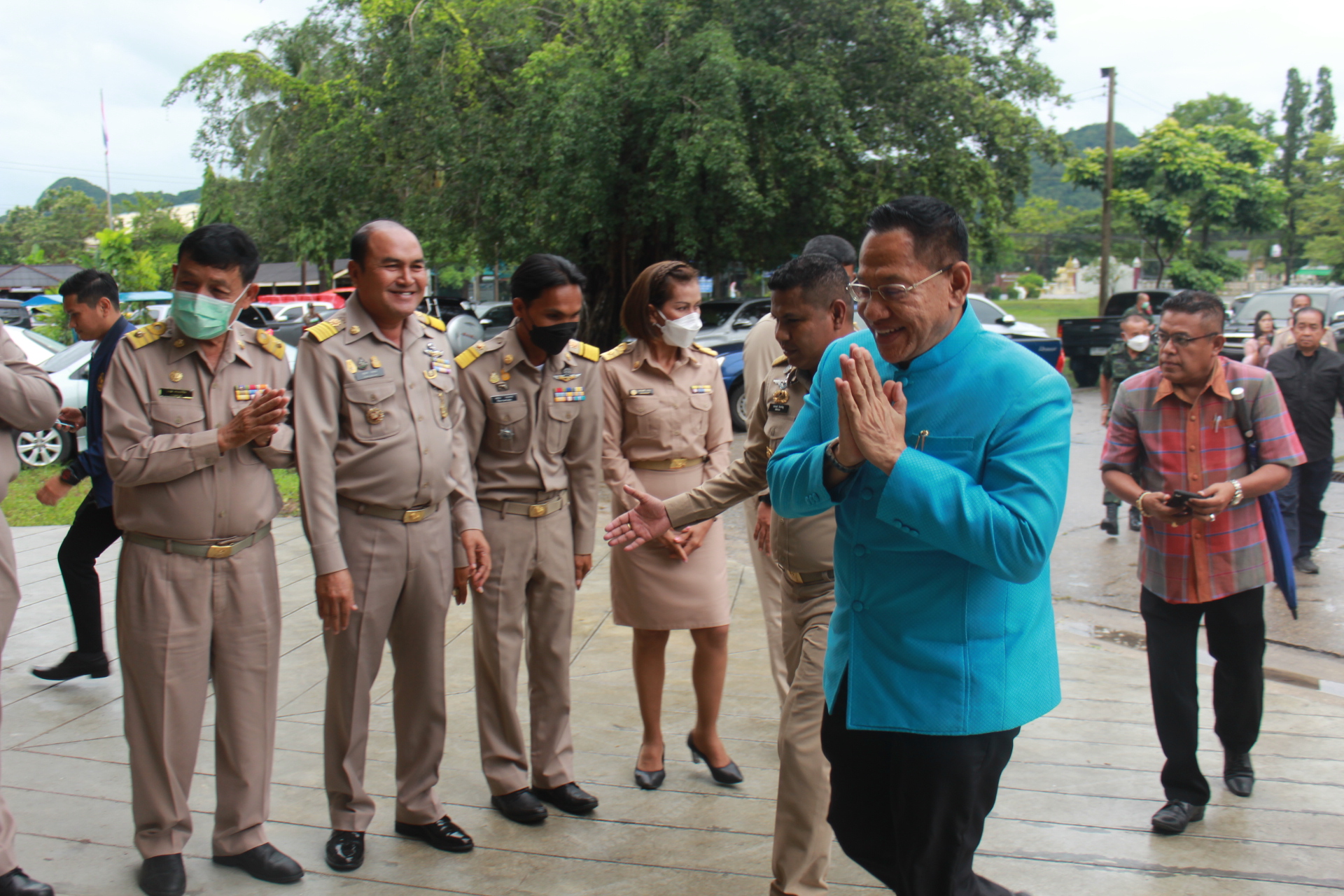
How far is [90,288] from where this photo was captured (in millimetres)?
4840

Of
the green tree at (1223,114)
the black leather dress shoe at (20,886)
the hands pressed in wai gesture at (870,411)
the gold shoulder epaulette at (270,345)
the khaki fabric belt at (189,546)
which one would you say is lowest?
the black leather dress shoe at (20,886)

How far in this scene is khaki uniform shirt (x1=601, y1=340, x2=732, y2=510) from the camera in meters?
4.09

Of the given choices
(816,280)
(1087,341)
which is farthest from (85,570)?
(1087,341)

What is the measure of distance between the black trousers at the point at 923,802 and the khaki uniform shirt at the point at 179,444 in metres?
1.93

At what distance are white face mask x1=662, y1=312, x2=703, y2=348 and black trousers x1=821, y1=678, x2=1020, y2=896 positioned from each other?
1962 mm

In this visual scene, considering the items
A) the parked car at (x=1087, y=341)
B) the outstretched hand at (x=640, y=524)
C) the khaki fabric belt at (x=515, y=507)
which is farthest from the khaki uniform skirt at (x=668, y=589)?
the parked car at (x=1087, y=341)

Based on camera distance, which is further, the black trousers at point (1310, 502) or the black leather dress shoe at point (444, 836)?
the black trousers at point (1310, 502)

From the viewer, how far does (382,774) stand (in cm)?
391

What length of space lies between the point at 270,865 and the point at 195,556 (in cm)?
96

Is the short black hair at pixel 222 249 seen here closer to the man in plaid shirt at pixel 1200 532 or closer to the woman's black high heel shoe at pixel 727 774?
the woman's black high heel shoe at pixel 727 774

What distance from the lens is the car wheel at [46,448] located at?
11602 mm

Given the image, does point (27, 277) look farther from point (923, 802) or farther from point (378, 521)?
point (923, 802)

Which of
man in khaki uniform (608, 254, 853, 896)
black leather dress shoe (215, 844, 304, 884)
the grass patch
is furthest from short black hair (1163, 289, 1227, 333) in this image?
the grass patch

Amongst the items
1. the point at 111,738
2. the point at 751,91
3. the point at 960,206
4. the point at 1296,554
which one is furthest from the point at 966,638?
the point at 960,206
